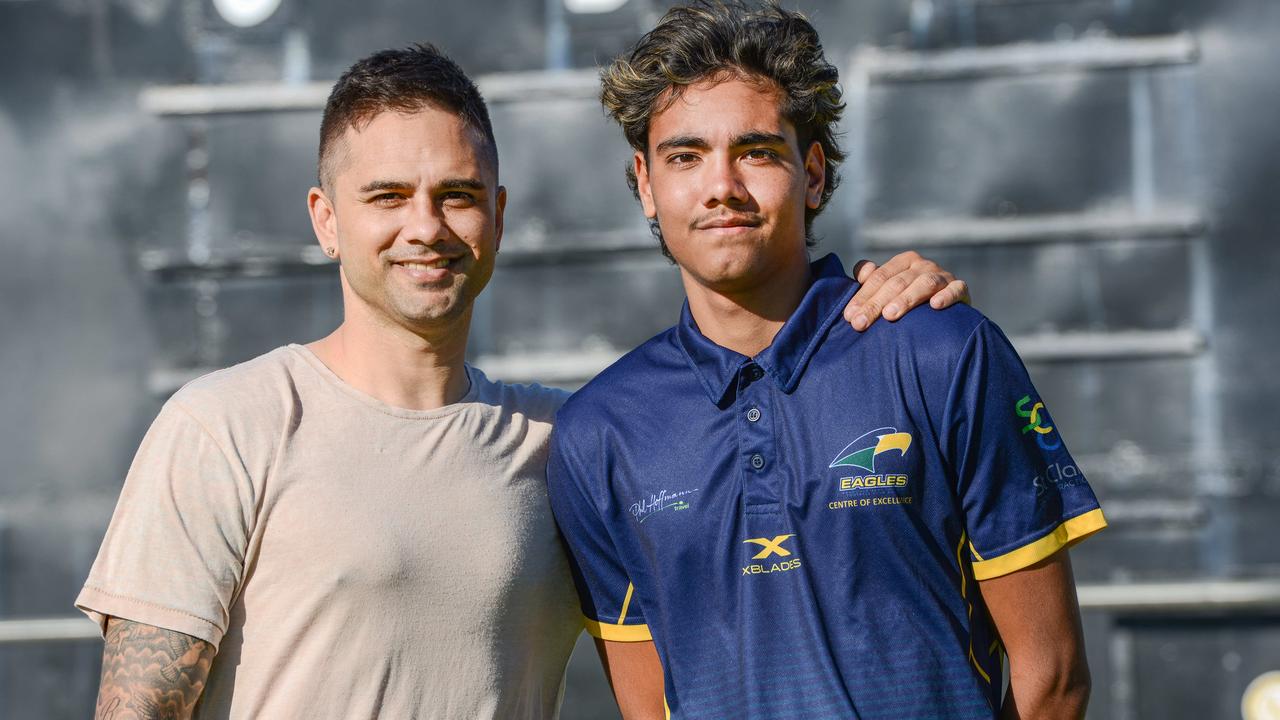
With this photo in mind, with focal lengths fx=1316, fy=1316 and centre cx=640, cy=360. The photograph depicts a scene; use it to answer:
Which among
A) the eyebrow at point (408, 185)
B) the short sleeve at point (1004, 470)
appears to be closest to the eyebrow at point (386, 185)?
the eyebrow at point (408, 185)

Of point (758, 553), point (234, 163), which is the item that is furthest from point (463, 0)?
point (758, 553)

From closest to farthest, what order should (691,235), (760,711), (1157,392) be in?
1. (760,711)
2. (691,235)
3. (1157,392)

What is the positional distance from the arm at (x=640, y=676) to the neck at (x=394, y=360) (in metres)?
0.52

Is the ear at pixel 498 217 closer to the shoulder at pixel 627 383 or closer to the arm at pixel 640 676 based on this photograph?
the shoulder at pixel 627 383

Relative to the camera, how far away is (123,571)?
6.32 ft

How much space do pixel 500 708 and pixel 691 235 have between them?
0.81m

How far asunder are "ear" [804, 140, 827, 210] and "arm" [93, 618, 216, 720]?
1184mm

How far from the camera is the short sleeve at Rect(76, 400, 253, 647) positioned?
1.92 meters

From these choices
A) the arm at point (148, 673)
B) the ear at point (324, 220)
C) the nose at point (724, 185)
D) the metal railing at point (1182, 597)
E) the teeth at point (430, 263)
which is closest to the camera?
the arm at point (148, 673)

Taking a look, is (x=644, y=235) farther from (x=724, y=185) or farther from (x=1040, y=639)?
(x=1040, y=639)

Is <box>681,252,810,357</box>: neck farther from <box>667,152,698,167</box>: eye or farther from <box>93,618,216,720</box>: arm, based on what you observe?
<box>93,618,216,720</box>: arm

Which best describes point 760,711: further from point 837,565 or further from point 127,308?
point 127,308

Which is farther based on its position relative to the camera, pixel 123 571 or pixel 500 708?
pixel 500 708

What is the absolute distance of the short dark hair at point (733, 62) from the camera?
2.13 metres
